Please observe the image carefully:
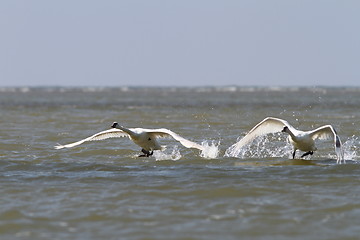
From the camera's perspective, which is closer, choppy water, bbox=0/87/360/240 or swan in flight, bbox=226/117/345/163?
choppy water, bbox=0/87/360/240

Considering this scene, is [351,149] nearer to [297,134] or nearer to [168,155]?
[297,134]

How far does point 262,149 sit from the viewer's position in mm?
21062

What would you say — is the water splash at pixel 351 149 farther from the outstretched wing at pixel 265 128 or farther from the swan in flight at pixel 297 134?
the outstretched wing at pixel 265 128

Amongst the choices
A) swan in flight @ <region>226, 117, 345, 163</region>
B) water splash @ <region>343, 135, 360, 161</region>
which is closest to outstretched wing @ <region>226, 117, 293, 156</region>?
swan in flight @ <region>226, 117, 345, 163</region>

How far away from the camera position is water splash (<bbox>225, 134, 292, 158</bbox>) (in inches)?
770

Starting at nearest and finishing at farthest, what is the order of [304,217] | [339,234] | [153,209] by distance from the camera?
[339,234] < [304,217] < [153,209]

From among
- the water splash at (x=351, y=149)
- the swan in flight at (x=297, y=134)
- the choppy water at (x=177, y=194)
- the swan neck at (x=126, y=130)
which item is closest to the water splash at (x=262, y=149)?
the choppy water at (x=177, y=194)

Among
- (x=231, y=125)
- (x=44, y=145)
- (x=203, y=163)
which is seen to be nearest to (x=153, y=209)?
(x=203, y=163)

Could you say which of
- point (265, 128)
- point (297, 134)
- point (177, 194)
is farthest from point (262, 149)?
point (177, 194)

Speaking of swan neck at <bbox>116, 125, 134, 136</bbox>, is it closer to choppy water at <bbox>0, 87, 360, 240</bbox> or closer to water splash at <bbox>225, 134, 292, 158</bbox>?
choppy water at <bbox>0, 87, 360, 240</bbox>

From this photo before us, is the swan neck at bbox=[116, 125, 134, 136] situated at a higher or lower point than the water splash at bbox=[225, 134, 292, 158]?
higher

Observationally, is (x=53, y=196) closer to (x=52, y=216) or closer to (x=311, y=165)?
(x=52, y=216)

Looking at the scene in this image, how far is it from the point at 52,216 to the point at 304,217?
3.83 meters

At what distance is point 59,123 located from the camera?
A: 3266 centimetres
